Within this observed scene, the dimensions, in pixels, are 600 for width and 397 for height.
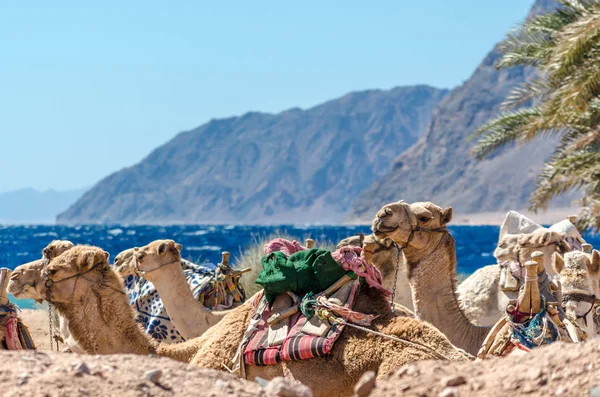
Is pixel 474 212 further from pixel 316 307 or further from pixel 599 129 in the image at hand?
pixel 316 307

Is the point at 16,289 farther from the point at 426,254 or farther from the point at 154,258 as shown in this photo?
the point at 426,254

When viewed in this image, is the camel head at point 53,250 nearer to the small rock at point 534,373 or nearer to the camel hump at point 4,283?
the camel hump at point 4,283

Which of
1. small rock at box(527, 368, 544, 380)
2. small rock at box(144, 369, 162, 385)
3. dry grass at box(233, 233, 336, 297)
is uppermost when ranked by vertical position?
small rock at box(144, 369, 162, 385)

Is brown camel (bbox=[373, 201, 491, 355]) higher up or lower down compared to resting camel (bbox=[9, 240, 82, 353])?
lower down

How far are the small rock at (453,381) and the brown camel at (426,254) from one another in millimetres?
2809

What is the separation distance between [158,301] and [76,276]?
10.9ft

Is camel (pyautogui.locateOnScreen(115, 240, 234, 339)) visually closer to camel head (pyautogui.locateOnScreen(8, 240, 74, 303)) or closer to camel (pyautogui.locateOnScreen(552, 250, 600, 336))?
camel head (pyautogui.locateOnScreen(8, 240, 74, 303))

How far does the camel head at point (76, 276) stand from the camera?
234 inches

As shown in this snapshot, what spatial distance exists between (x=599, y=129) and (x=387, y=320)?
41.5ft

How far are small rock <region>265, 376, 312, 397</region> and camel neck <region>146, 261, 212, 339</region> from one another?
12.3 feet

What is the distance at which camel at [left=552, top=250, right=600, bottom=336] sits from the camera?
6.01 metres

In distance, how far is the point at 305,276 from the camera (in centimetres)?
541

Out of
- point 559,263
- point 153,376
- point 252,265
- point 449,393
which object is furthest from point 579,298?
point 252,265

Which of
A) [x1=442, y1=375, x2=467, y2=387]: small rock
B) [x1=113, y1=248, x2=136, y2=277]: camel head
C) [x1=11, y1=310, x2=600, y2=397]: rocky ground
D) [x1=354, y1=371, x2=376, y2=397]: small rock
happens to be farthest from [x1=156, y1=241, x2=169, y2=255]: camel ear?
[x1=442, y1=375, x2=467, y2=387]: small rock
